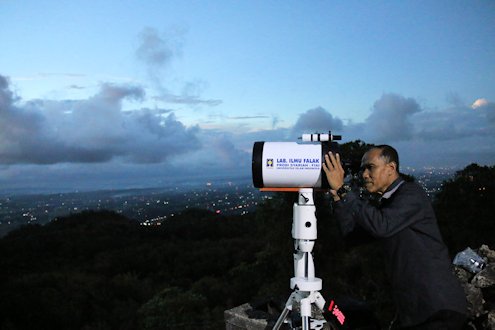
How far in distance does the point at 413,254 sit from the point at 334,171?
0.62m

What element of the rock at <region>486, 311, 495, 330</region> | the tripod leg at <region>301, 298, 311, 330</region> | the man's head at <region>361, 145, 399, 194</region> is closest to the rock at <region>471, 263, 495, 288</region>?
the rock at <region>486, 311, 495, 330</region>

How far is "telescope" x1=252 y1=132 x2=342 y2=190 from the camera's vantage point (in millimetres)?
2508

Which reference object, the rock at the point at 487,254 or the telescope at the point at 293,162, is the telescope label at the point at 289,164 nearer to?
the telescope at the point at 293,162

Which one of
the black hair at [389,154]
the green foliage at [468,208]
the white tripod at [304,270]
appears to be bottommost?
the green foliage at [468,208]

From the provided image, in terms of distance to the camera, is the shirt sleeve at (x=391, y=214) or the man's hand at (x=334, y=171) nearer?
the shirt sleeve at (x=391, y=214)

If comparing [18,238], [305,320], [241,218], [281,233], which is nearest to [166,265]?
[241,218]

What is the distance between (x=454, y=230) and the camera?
1295 cm

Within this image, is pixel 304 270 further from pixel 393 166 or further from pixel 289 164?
pixel 393 166

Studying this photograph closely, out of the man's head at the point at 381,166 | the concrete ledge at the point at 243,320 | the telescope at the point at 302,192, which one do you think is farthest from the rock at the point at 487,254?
the concrete ledge at the point at 243,320

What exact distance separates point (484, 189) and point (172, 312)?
560 inches

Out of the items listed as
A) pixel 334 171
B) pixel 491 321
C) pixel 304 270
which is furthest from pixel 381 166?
pixel 491 321

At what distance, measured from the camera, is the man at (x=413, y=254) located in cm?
209

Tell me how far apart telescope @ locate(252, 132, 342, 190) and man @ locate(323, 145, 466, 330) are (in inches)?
11.0

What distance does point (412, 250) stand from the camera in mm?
2154
